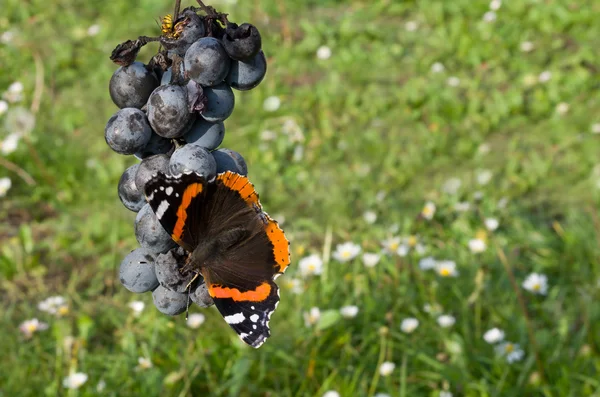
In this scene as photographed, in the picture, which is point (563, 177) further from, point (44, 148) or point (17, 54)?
point (17, 54)

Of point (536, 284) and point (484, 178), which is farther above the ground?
point (536, 284)

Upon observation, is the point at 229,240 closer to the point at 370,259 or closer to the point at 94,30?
the point at 370,259

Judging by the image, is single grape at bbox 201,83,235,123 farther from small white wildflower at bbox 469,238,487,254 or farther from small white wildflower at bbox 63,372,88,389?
small white wildflower at bbox 469,238,487,254

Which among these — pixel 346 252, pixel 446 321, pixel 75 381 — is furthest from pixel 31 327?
pixel 446 321

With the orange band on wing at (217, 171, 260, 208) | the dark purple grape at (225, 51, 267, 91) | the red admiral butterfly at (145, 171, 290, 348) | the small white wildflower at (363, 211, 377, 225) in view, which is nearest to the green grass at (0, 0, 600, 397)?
the small white wildflower at (363, 211, 377, 225)

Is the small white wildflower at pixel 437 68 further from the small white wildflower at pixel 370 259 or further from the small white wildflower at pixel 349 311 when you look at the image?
the small white wildflower at pixel 349 311

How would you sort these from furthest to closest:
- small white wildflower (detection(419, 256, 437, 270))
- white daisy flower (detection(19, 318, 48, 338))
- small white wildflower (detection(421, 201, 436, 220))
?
small white wildflower (detection(421, 201, 436, 220)) < small white wildflower (detection(419, 256, 437, 270)) < white daisy flower (detection(19, 318, 48, 338))

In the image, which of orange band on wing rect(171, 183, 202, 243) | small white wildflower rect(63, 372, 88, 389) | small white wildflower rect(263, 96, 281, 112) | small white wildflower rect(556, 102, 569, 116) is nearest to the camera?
orange band on wing rect(171, 183, 202, 243)
